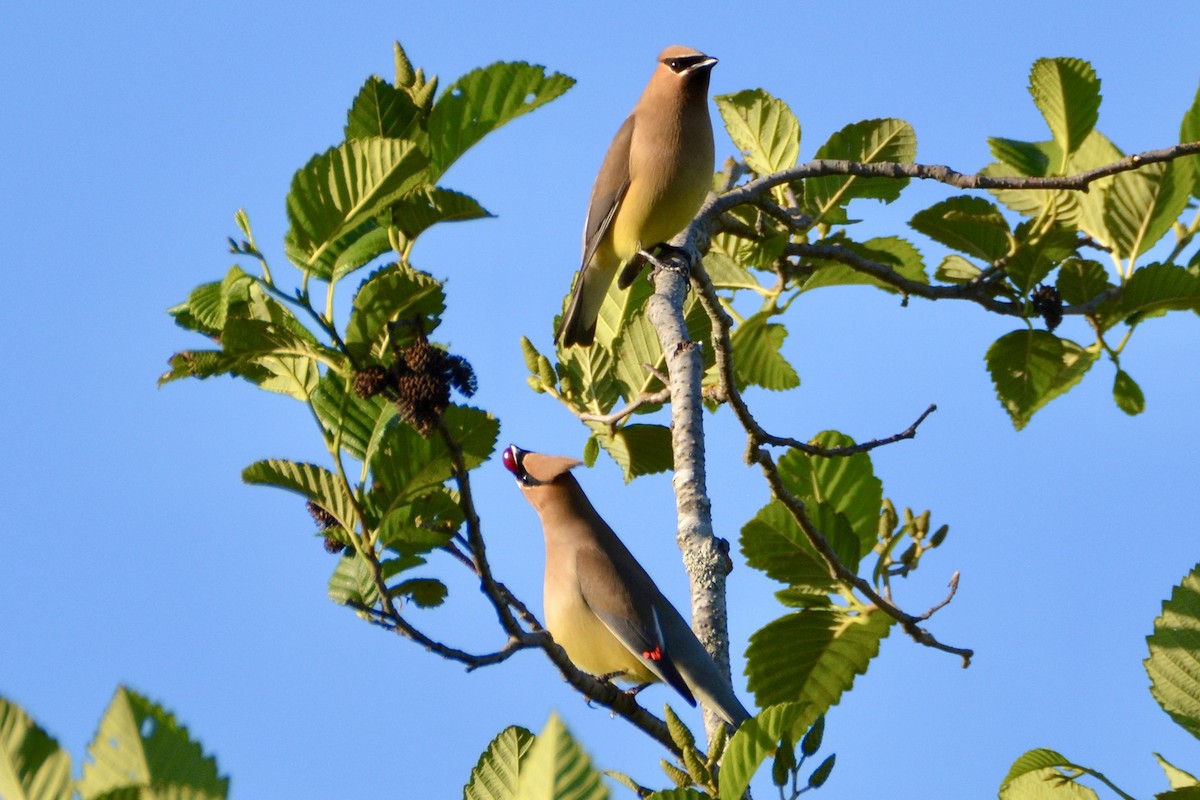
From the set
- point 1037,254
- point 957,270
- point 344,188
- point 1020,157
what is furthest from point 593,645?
point 344,188

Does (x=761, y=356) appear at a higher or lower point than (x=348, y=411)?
higher

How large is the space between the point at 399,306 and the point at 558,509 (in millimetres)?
2080

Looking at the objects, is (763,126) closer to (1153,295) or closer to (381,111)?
(1153,295)

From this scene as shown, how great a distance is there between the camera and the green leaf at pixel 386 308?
7.22 feet

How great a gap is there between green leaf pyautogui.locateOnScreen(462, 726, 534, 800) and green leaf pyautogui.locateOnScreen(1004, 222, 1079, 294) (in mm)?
2531

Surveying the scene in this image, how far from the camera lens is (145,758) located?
1.16 m

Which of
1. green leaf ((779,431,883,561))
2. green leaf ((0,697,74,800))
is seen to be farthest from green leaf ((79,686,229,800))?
green leaf ((779,431,883,561))

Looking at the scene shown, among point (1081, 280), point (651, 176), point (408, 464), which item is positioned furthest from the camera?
point (651, 176)

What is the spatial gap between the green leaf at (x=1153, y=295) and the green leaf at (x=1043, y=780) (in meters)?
1.77

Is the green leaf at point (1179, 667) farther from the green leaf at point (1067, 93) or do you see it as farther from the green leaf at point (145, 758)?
the green leaf at point (1067, 93)

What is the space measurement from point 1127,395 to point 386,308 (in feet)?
7.73

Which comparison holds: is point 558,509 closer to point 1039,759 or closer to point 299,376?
point 299,376

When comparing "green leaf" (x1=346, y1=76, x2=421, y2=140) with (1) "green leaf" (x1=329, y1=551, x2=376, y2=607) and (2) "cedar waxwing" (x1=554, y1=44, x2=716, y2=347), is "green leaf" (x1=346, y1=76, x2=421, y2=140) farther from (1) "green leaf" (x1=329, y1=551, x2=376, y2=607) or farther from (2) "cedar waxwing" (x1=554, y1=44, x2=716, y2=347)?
(2) "cedar waxwing" (x1=554, y1=44, x2=716, y2=347)

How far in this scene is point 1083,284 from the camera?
3697mm
